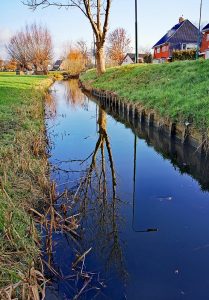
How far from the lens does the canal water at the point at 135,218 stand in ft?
11.6

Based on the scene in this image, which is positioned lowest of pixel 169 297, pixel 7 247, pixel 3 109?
→ pixel 169 297

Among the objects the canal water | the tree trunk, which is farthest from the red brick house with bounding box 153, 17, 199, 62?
the canal water

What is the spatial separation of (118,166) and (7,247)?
426 centimetres

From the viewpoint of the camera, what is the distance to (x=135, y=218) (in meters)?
5.03

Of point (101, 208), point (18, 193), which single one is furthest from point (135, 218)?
point (18, 193)

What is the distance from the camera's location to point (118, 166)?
24.7 feet

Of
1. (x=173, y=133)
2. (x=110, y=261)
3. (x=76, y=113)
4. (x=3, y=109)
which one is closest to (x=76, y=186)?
(x=110, y=261)

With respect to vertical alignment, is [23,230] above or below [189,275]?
above

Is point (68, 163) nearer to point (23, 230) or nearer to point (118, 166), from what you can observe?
point (118, 166)

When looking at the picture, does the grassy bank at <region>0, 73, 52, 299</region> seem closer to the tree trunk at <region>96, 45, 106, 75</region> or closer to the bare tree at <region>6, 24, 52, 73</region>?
the tree trunk at <region>96, 45, 106, 75</region>

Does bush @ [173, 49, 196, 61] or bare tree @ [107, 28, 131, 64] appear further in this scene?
bare tree @ [107, 28, 131, 64]

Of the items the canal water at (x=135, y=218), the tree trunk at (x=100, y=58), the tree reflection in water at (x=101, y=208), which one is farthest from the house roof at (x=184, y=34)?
the tree reflection in water at (x=101, y=208)

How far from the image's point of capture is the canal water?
3.54 m

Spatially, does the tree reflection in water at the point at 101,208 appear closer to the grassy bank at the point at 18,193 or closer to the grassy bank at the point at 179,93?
the grassy bank at the point at 18,193
